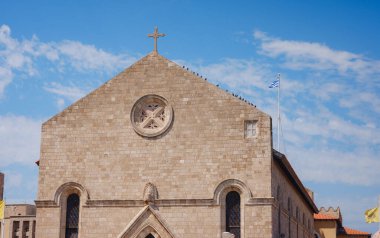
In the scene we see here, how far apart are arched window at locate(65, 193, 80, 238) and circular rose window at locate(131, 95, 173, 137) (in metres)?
4.19

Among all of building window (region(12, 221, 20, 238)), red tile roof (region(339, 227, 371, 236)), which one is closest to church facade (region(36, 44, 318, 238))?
building window (region(12, 221, 20, 238))

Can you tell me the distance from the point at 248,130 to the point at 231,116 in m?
0.97

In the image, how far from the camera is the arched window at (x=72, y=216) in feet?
107

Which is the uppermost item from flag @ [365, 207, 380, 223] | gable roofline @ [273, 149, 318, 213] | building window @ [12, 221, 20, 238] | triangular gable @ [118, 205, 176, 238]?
gable roofline @ [273, 149, 318, 213]

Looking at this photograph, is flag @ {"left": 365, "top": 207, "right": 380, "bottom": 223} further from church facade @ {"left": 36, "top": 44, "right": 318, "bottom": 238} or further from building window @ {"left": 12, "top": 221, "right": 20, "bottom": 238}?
building window @ {"left": 12, "top": 221, "right": 20, "bottom": 238}

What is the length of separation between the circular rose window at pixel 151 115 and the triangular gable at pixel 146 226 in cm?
351

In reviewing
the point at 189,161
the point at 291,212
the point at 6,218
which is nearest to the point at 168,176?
the point at 189,161

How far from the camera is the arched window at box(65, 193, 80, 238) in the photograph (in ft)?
107

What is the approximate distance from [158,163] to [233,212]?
154 inches

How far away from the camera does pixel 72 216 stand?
3294 cm

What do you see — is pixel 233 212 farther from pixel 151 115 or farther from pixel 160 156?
pixel 151 115

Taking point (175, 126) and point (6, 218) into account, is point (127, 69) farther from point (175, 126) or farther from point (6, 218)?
point (6, 218)

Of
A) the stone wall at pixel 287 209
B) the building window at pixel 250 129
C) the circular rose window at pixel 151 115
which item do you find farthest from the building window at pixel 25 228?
the building window at pixel 250 129

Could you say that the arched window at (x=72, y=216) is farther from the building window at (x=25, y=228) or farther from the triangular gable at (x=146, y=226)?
the building window at (x=25, y=228)
